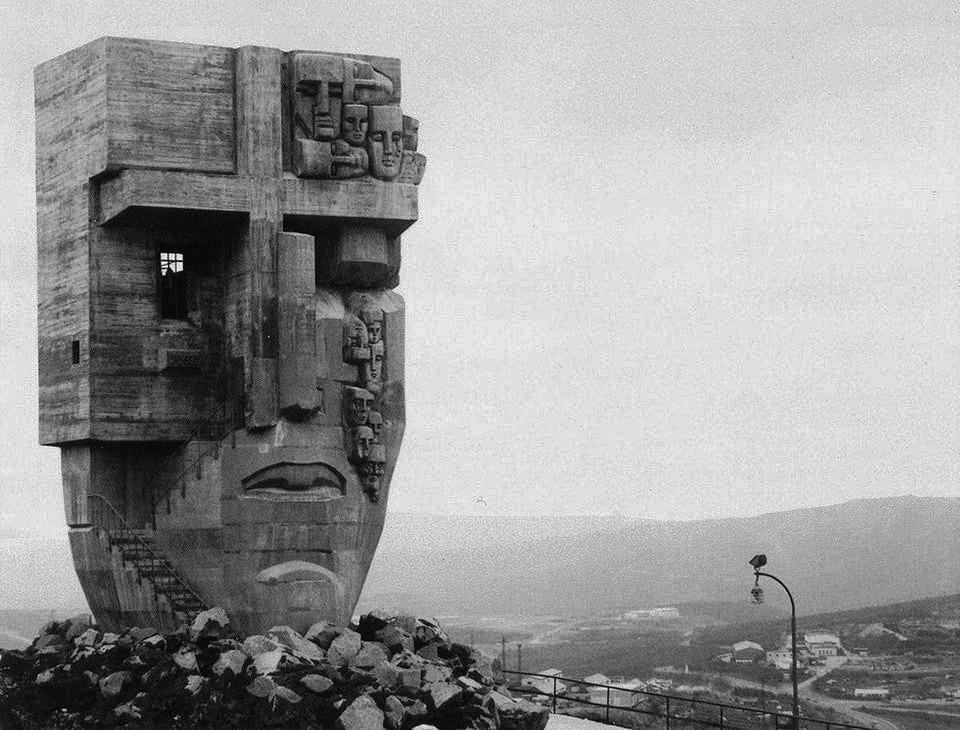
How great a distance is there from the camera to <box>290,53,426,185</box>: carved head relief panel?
92.2 feet

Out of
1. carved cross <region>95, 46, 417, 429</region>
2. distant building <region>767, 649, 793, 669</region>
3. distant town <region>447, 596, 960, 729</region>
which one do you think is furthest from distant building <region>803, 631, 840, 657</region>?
carved cross <region>95, 46, 417, 429</region>

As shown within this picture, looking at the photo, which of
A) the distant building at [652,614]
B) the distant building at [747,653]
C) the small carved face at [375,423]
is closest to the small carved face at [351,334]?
the small carved face at [375,423]

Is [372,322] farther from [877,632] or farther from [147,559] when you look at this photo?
[877,632]

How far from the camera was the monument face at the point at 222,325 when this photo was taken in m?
27.3

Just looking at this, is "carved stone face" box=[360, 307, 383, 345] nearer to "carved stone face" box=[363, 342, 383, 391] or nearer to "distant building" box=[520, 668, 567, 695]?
"carved stone face" box=[363, 342, 383, 391]

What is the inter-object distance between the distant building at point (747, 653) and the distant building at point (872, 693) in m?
13.4

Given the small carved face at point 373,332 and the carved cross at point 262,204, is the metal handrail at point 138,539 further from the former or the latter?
the small carved face at point 373,332

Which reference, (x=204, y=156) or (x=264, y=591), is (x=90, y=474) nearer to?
(x=264, y=591)

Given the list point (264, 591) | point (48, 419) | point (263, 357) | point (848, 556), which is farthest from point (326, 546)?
point (848, 556)

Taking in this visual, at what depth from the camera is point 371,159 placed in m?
28.4

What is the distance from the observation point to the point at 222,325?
28.3 m

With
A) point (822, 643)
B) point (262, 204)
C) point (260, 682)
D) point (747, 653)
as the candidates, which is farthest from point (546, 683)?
point (260, 682)

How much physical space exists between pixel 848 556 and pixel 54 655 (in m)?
140

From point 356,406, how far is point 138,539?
3.99 metres
